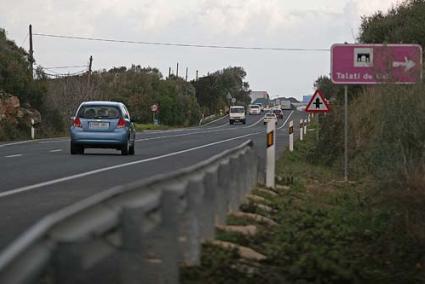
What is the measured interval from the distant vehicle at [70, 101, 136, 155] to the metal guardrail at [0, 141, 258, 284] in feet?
59.4

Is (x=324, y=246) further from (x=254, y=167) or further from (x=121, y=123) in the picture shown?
(x=121, y=123)

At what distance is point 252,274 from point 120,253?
2913 millimetres

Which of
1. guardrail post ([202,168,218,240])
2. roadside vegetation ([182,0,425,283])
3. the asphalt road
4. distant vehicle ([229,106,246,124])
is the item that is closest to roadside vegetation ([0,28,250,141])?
distant vehicle ([229,106,246,124])

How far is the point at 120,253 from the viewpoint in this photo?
212 inches

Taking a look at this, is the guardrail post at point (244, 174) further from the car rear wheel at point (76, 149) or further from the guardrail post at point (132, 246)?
the car rear wheel at point (76, 149)

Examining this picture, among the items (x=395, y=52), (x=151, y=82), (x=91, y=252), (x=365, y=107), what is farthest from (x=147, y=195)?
(x=151, y=82)

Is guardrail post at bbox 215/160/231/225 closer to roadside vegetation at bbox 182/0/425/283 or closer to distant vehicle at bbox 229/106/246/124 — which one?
roadside vegetation at bbox 182/0/425/283

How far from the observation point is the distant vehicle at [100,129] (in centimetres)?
2692

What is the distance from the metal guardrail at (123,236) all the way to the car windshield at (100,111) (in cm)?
1844

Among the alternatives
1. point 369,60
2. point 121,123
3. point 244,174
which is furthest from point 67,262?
point 121,123

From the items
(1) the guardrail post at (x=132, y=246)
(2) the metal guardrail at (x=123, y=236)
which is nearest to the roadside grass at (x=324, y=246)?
(2) the metal guardrail at (x=123, y=236)

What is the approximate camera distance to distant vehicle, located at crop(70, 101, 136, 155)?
2692 cm

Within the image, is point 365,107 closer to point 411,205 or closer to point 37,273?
point 411,205

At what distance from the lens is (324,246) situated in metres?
10.2
